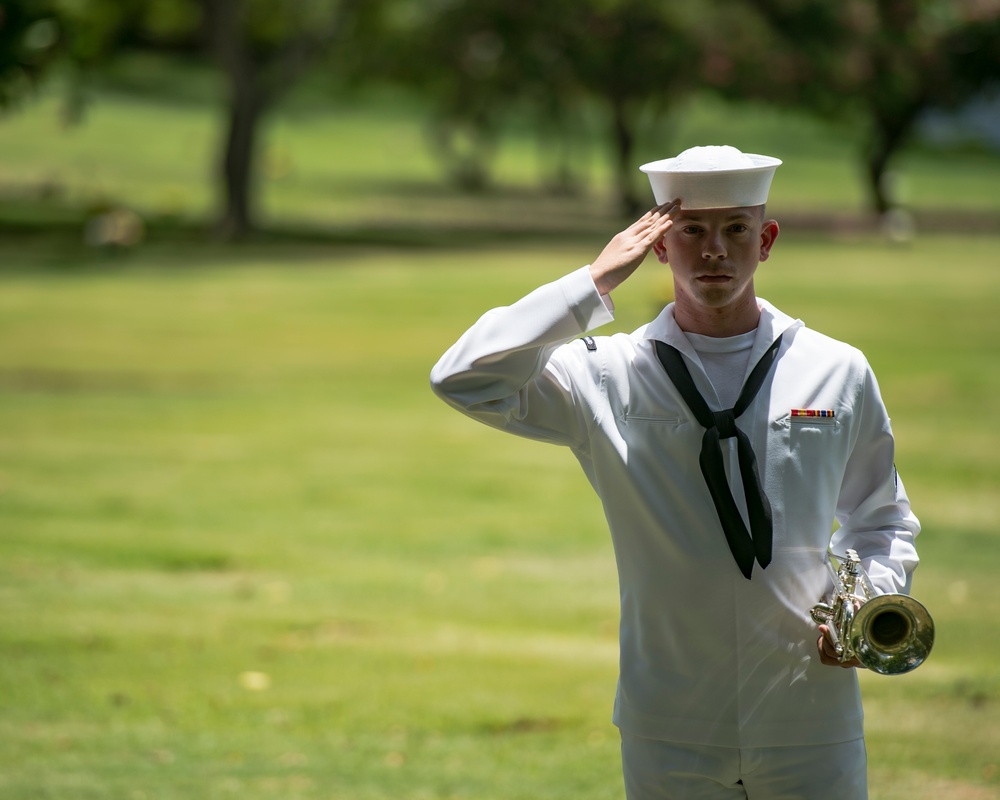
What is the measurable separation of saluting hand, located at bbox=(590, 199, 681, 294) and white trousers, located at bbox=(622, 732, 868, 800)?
3.21 feet

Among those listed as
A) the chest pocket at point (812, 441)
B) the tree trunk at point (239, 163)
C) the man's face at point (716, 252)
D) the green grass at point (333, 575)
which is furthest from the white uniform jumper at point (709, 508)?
the tree trunk at point (239, 163)

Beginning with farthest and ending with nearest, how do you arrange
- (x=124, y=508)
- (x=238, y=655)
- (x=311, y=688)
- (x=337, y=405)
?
(x=337, y=405) < (x=124, y=508) < (x=238, y=655) < (x=311, y=688)

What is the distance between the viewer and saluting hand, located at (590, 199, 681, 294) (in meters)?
3.04

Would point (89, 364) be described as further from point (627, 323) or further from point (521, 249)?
point (521, 249)

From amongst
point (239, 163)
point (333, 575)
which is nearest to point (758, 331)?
point (333, 575)

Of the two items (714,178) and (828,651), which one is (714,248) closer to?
(714,178)

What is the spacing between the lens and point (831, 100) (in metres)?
44.7

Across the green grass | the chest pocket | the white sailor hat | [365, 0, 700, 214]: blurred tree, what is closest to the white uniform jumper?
the chest pocket

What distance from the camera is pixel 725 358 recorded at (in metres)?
3.15

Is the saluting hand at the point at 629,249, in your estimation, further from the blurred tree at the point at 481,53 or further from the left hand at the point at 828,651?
the blurred tree at the point at 481,53

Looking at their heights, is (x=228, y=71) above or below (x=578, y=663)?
above

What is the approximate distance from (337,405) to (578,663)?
8271 mm

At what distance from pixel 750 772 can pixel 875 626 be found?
0.41m

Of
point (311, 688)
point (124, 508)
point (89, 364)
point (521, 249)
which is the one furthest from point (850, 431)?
point (521, 249)
